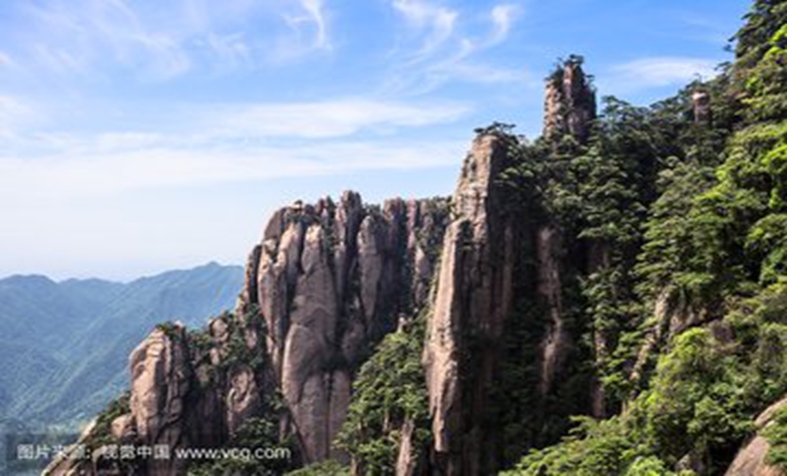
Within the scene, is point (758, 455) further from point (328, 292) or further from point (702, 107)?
point (328, 292)

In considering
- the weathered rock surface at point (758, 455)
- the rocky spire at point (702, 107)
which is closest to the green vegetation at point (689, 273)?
the weathered rock surface at point (758, 455)

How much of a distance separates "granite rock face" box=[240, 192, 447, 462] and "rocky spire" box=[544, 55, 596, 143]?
16.5 metres

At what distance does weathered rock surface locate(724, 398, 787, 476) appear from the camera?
13119 millimetres

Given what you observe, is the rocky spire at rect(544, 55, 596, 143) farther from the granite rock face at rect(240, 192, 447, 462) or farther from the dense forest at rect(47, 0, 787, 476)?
the granite rock face at rect(240, 192, 447, 462)

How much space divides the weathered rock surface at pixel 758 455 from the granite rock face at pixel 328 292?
37.4 metres

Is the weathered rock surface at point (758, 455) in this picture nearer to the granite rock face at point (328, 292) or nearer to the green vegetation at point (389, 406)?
the green vegetation at point (389, 406)

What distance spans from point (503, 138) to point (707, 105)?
1283 cm

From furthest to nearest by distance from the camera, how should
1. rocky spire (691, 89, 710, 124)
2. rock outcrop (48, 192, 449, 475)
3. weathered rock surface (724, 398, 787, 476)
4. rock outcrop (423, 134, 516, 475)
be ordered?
rock outcrop (48, 192, 449, 475) < rocky spire (691, 89, 710, 124) < rock outcrop (423, 134, 516, 475) < weathered rock surface (724, 398, 787, 476)

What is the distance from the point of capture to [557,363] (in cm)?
3203

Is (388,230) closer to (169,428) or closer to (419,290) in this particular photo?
(419,290)

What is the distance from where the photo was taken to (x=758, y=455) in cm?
1383

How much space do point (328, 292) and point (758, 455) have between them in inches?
1603

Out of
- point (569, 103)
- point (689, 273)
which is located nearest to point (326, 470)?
point (689, 273)

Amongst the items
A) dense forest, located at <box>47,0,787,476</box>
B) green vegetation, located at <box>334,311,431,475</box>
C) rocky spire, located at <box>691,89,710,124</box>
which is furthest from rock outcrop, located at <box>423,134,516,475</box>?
rocky spire, located at <box>691,89,710,124</box>
